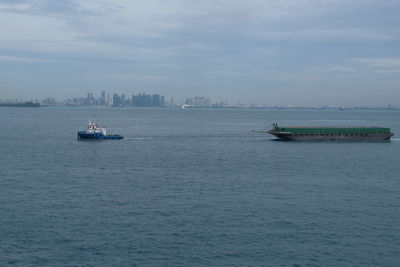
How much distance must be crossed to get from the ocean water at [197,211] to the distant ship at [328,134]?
39989mm

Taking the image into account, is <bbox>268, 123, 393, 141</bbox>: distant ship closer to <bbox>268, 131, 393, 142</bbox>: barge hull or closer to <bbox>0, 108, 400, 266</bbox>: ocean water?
<bbox>268, 131, 393, 142</bbox>: barge hull

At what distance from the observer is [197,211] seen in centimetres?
4725

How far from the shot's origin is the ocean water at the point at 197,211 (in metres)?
35.5

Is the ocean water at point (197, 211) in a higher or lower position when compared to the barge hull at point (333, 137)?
lower

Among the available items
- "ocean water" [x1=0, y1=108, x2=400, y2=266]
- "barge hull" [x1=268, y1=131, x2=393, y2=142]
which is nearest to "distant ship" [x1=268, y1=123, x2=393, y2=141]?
"barge hull" [x1=268, y1=131, x2=393, y2=142]

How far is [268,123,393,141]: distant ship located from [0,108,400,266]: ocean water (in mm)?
39989

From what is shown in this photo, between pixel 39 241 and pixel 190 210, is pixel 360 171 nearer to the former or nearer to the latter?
pixel 190 210

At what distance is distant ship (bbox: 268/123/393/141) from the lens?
126 m

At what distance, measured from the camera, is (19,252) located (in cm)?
3534

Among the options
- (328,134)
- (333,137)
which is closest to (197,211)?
(328,134)

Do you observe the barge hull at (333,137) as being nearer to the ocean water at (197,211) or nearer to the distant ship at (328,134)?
the distant ship at (328,134)

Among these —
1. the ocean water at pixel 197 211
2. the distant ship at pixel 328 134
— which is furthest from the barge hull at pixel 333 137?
the ocean water at pixel 197 211

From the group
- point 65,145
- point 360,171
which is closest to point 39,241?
point 360,171

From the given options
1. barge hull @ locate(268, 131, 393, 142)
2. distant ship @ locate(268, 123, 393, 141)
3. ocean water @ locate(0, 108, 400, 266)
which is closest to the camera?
ocean water @ locate(0, 108, 400, 266)
